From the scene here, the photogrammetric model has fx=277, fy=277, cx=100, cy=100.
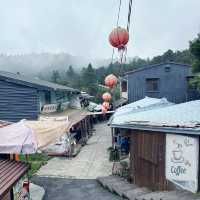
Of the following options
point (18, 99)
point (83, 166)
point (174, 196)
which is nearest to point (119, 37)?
point (174, 196)

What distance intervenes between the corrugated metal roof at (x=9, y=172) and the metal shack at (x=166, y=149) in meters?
5.43

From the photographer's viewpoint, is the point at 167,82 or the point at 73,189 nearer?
the point at 73,189

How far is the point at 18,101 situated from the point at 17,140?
1159 cm

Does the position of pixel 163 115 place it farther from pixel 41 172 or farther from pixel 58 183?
pixel 41 172

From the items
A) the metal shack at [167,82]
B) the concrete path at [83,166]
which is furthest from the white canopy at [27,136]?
the metal shack at [167,82]

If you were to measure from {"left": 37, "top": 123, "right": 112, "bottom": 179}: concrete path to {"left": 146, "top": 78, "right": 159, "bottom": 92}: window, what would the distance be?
10084 millimetres

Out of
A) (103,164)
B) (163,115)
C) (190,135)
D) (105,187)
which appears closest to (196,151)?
(190,135)

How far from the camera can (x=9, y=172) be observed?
859cm

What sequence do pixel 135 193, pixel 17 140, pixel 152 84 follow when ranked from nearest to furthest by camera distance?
pixel 17 140, pixel 135 193, pixel 152 84

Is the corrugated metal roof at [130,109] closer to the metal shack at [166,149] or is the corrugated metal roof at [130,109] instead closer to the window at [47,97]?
the metal shack at [166,149]

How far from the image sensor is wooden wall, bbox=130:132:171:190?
11.7 meters

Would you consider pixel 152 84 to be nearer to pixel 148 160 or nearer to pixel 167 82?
pixel 167 82

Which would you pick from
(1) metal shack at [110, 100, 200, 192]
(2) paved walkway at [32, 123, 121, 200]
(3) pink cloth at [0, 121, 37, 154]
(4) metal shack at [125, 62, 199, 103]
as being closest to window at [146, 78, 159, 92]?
(4) metal shack at [125, 62, 199, 103]

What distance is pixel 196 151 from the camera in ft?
32.1
